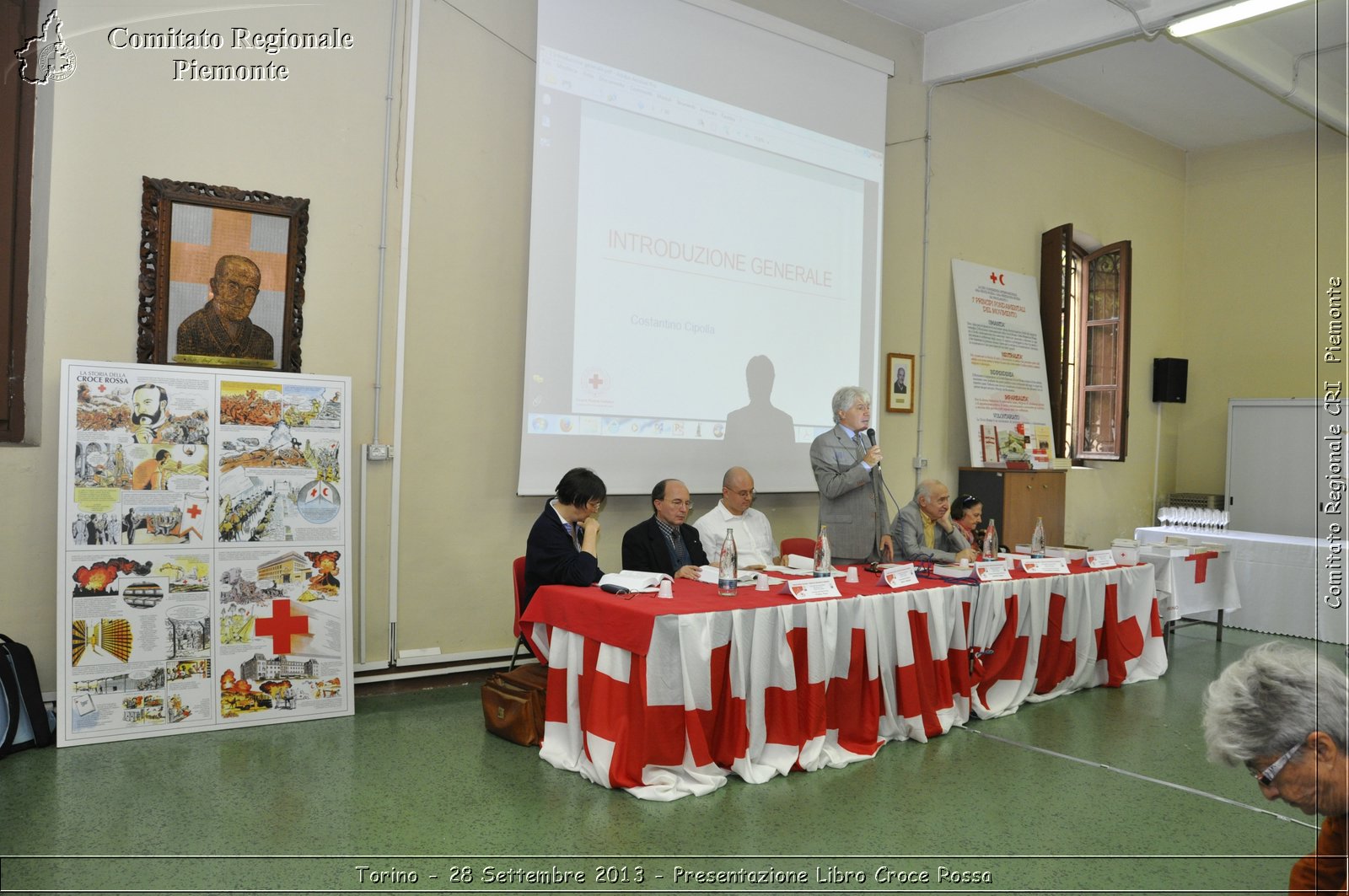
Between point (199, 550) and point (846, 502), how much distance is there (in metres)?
2.91

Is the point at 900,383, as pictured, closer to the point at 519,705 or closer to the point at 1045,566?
the point at 1045,566

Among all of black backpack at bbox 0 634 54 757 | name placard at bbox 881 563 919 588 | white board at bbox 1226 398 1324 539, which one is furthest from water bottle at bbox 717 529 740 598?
white board at bbox 1226 398 1324 539

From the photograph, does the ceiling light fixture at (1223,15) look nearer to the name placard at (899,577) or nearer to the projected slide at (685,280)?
the projected slide at (685,280)

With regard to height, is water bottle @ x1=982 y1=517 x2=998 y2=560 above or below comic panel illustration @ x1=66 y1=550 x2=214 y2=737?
above

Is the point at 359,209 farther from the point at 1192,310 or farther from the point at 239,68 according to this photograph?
the point at 1192,310

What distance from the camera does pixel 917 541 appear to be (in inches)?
179

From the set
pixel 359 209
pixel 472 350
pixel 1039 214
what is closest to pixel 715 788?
pixel 472 350

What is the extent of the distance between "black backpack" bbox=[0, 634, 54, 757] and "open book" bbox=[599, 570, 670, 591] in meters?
2.09

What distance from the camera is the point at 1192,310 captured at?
8656 mm

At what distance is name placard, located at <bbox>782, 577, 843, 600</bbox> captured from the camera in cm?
339

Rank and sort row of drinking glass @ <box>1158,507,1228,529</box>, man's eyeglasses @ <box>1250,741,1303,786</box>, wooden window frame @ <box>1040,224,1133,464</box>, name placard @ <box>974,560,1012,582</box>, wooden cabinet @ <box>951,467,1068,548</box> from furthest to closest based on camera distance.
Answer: wooden window frame @ <box>1040,224,1133,464</box>
row of drinking glass @ <box>1158,507,1228,529</box>
wooden cabinet @ <box>951,467,1068,548</box>
name placard @ <box>974,560,1012,582</box>
man's eyeglasses @ <box>1250,741,1303,786</box>

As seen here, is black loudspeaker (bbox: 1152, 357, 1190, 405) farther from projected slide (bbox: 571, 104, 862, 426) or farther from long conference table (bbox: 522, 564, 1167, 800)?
long conference table (bbox: 522, 564, 1167, 800)

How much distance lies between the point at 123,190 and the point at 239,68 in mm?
717

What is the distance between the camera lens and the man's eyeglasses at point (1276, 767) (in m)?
1.33
